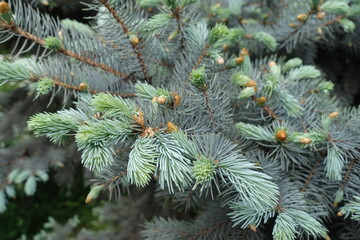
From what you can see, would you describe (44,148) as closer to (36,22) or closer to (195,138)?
(36,22)

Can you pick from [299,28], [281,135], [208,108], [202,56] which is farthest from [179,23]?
[299,28]

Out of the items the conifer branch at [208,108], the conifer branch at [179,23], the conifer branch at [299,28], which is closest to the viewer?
the conifer branch at [208,108]

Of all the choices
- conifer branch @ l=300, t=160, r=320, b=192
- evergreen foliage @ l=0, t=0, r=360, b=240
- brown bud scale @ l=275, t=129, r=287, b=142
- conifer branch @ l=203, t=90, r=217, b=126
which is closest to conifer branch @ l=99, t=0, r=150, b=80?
evergreen foliage @ l=0, t=0, r=360, b=240

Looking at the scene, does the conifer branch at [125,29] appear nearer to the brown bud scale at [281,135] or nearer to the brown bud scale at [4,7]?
the brown bud scale at [4,7]

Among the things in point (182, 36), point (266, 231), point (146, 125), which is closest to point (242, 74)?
point (182, 36)

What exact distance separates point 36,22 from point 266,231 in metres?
0.81

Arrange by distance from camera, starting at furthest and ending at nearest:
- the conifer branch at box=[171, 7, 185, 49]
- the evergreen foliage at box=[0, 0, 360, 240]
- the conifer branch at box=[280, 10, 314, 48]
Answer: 1. the conifer branch at box=[280, 10, 314, 48]
2. the conifer branch at box=[171, 7, 185, 49]
3. the evergreen foliage at box=[0, 0, 360, 240]

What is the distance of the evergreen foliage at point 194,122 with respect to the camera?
1.99 ft

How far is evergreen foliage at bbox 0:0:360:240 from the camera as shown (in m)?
0.61

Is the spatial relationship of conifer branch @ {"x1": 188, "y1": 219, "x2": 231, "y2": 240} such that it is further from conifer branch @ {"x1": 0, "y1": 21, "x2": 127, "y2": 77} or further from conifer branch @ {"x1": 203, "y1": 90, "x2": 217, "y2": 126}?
conifer branch @ {"x1": 0, "y1": 21, "x2": 127, "y2": 77}

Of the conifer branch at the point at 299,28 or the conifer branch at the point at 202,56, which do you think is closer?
the conifer branch at the point at 202,56

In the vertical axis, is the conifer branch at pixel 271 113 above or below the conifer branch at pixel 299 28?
below

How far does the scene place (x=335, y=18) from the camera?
1130 millimetres

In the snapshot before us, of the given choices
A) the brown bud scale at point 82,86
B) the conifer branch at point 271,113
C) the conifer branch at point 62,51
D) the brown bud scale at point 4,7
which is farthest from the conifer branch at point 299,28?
the brown bud scale at point 4,7
